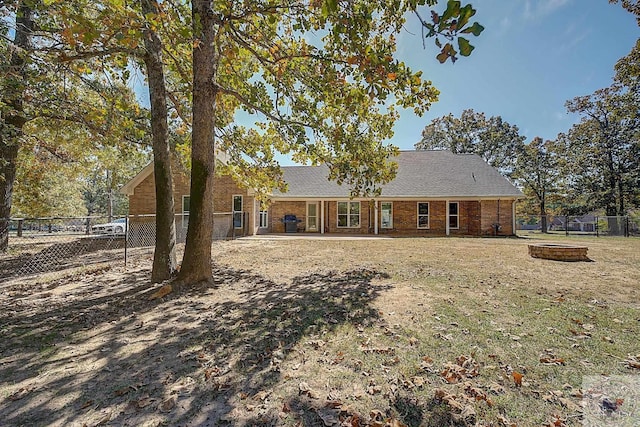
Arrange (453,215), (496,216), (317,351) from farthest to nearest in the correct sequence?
(453,215) < (496,216) < (317,351)

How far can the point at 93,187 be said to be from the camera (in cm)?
5334

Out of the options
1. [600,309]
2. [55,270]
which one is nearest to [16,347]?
[55,270]

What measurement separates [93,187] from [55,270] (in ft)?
184

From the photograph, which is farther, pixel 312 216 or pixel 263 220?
pixel 312 216

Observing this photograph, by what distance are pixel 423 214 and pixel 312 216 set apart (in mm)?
7224

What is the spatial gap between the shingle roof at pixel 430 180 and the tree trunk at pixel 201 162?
12.0 meters

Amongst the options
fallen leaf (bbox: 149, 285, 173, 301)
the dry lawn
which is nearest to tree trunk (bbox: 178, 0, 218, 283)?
fallen leaf (bbox: 149, 285, 173, 301)

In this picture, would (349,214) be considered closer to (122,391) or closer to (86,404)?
(122,391)

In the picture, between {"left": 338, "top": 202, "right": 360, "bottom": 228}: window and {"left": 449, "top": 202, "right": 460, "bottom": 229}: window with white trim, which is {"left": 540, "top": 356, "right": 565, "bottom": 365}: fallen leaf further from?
{"left": 449, "top": 202, "right": 460, "bottom": 229}: window with white trim

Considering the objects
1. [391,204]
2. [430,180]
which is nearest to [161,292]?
[391,204]

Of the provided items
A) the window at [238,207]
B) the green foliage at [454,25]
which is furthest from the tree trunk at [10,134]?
the green foliage at [454,25]

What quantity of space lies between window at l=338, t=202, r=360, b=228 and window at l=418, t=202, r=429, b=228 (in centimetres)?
390

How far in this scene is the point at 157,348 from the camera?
3.52 meters

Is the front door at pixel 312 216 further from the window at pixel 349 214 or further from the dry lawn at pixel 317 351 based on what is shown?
the dry lawn at pixel 317 351
